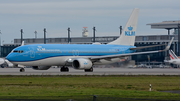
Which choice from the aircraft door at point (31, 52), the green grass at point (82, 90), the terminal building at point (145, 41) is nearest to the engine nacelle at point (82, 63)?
the aircraft door at point (31, 52)

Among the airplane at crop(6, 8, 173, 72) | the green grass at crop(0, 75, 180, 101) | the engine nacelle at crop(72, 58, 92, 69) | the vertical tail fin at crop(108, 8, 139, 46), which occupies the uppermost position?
the vertical tail fin at crop(108, 8, 139, 46)

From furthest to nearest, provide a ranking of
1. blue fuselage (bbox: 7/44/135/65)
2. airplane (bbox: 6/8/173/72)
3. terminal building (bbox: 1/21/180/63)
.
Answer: terminal building (bbox: 1/21/180/63) → airplane (bbox: 6/8/173/72) → blue fuselage (bbox: 7/44/135/65)

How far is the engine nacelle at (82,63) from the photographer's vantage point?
54125mm

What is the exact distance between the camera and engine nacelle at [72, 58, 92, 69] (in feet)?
178

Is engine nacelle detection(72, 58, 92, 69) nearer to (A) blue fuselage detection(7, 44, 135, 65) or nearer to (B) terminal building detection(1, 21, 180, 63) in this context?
(A) blue fuselage detection(7, 44, 135, 65)

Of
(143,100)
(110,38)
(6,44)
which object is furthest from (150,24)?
(143,100)

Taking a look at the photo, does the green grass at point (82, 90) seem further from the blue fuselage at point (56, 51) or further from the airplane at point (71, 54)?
the airplane at point (71, 54)

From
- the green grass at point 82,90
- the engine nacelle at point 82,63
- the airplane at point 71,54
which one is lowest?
the green grass at point 82,90

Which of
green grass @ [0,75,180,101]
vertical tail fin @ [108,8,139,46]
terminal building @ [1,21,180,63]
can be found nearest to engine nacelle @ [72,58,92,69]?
vertical tail fin @ [108,8,139,46]

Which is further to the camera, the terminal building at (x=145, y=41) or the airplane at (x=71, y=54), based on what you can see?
the terminal building at (x=145, y=41)

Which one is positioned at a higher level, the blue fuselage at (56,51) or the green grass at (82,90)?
the blue fuselage at (56,51)

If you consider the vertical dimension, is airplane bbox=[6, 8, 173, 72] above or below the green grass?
above

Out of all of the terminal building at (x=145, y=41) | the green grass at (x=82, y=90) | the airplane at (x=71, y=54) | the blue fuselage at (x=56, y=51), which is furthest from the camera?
the terminal building at (x=145, y=41)

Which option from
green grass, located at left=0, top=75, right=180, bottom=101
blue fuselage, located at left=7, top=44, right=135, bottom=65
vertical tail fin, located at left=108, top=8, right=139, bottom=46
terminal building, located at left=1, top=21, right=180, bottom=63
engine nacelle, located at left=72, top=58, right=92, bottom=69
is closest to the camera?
green grass, located at left=0, top=75, right=180, bottom=101
